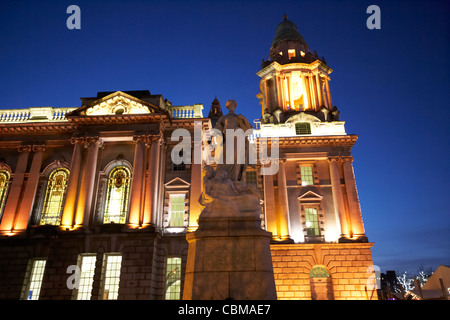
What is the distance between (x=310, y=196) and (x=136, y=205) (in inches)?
557

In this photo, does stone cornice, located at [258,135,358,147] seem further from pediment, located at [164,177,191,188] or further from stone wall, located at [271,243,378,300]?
pediment, located at [164,177,191,188]

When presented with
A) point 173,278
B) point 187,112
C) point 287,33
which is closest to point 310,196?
point 187,112

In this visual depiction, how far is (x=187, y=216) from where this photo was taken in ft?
80.3

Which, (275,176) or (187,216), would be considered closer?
(187,216)

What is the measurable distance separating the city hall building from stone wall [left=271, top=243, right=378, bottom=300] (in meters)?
0.07

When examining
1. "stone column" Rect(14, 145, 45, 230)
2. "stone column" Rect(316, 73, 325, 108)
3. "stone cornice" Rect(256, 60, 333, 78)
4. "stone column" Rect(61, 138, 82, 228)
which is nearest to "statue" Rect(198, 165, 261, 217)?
"stone column" Rect(61, 138, 82, 228)

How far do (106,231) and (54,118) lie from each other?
1183 cm

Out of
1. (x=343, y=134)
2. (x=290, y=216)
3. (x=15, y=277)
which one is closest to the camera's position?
(x=15, y=277)

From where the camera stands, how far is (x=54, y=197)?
25844 mm

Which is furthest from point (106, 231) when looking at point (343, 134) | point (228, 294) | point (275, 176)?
point (343, 134)

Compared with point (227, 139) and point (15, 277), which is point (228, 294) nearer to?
point (227, 139)

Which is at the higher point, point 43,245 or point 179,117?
point 179,117

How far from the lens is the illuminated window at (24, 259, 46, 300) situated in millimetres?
22719

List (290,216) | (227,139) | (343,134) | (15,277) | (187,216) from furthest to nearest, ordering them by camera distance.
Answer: (343,134)
(290,216)
(187,216)
(15,277)
(227,139)
